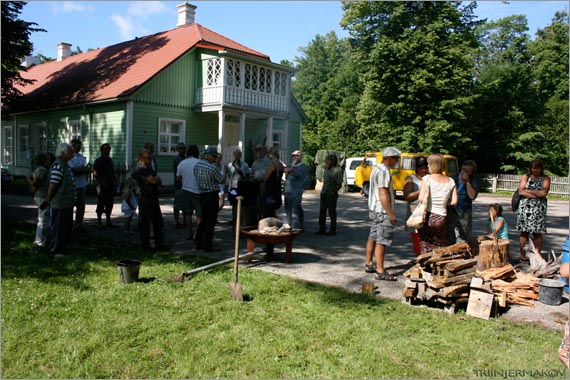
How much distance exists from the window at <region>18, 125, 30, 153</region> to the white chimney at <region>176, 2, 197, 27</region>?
10.2 m

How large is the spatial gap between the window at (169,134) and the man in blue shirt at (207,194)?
12941 millimetres

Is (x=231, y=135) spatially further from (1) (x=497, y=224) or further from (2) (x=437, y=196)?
(2) (x=437, y=196)

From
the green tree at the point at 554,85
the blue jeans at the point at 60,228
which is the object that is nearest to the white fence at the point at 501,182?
the green tree at the point at 554,85

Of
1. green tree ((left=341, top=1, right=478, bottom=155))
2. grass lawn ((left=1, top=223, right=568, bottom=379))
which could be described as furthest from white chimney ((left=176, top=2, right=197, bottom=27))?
grass lawn ((left=1, top=223, right=568, bottom=379))

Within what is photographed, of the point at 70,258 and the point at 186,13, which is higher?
the point at 186,13

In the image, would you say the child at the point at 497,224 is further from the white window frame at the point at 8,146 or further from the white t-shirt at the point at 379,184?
the white window frame at the point at 8,146

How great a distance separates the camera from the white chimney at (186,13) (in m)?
24.4

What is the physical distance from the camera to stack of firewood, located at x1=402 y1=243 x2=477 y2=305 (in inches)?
201

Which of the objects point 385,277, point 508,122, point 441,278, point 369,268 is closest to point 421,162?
point 369,268

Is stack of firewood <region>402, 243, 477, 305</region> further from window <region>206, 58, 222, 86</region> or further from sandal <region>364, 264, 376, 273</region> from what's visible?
window <region>206, 58, 222, 86</region>

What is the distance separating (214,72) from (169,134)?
11.3ft

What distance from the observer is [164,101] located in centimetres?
2003

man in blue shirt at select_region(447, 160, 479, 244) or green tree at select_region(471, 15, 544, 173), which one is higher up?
green tree at select_region(471, 15, 544, 173)

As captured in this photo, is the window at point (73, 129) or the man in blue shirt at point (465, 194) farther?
the window at point (73, 129)
